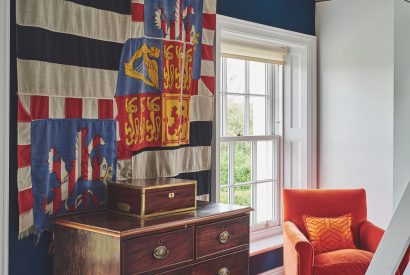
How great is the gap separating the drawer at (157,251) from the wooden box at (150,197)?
0.56 feet

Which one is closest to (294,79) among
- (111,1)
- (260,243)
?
(260,243)

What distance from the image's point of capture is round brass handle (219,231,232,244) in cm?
255

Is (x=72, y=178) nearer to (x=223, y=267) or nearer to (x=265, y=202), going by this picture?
(x=223, y=267)

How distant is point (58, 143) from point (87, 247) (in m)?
0.56

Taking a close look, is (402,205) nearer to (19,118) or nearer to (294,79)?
(19,118)

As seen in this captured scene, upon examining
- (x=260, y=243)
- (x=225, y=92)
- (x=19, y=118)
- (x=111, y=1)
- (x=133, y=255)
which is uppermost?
(x=111, y=1)

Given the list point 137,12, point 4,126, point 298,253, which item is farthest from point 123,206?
point 298,253

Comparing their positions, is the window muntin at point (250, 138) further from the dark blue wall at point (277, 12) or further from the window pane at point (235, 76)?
the dark blue wall at point (277, 12)

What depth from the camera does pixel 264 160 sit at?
423 cm

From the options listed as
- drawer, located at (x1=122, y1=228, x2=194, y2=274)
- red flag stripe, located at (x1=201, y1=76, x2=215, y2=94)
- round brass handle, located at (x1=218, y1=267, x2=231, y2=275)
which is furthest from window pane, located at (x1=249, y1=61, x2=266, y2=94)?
drawer, located at (x1=122, y1=228, x2=194, y2=274)

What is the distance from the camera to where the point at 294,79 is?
432 cm

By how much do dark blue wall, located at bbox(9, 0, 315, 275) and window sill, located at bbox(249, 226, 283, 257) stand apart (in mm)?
67

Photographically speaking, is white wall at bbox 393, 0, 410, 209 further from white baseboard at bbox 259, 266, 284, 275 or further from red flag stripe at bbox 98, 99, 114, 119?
red flag stripe at bbox 98, 99, 114, 119

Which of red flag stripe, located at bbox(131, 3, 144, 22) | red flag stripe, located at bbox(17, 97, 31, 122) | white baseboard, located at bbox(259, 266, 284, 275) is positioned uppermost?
red flag stripe, located at bbox(131, 3, 144, 22)
